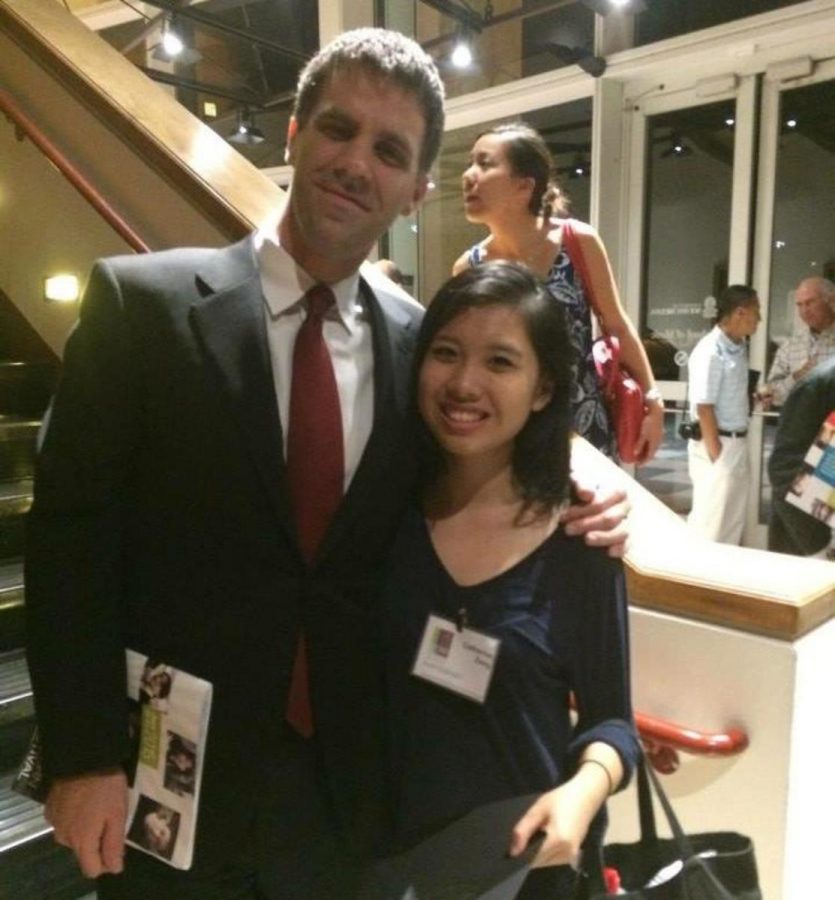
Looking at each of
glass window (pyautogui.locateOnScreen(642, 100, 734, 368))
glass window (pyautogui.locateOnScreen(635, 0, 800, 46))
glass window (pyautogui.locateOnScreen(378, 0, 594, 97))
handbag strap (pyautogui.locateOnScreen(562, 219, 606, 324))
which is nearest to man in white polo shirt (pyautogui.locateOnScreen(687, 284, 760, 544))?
glass window (pyautogui.locateOnScreen(642, 100, 734, 368))

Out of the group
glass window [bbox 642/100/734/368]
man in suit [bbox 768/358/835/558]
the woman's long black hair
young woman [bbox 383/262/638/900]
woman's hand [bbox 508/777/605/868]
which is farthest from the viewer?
glass window [bbox 642/100/734/368]

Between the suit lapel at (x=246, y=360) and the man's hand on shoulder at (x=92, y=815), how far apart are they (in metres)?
0.39

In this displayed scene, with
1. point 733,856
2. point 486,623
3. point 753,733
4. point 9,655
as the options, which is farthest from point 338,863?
point 9,655

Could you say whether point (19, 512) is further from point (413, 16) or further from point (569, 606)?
point (413, 16)

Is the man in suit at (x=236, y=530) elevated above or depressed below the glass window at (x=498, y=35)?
below

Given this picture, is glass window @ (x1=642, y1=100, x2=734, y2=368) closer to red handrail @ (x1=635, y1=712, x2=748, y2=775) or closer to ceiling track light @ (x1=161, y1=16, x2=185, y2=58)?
ceiling track light @ (x1=161, y1=16, x2=185, y2=58)

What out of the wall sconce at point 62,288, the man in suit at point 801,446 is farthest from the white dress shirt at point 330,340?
the wall sconce at point 62,288

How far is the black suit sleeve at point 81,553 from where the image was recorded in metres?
1.04

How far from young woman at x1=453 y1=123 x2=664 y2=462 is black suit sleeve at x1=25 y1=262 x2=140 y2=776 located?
1169 millimetres

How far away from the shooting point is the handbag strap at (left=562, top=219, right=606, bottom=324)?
2184mm

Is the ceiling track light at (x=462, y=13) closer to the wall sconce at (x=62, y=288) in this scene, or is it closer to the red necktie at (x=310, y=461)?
the wall sconce at (x=62, y=288)

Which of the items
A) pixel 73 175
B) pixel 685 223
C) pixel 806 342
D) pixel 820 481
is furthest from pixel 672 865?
pixel 685 223

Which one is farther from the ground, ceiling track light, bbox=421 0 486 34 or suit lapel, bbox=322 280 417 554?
ceiling track light, bbox=421 0 486 34

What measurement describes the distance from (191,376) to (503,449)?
0.48 metres
